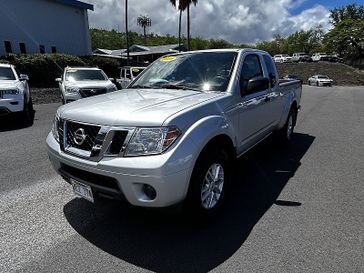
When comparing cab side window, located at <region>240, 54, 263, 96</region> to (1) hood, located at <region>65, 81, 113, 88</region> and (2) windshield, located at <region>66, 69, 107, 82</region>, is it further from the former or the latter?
(2) windshield, located at <region>66, 69, 107, 82</region>

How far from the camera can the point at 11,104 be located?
28.5 feet

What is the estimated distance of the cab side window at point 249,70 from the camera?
4080 mm

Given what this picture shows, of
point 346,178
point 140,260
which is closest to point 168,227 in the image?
point 140,260

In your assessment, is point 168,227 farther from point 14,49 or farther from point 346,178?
point 14,49

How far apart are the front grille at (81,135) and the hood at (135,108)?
0.19ft

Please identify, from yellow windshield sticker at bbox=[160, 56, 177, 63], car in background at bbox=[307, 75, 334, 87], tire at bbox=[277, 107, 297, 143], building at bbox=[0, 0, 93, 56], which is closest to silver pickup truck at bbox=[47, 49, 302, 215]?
yellow windshield sticker at bbox=[160, 56, 177, 63]

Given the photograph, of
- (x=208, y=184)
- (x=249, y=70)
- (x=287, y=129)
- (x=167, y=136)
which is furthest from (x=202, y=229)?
(x=287, y=129)

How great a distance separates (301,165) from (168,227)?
117 inches

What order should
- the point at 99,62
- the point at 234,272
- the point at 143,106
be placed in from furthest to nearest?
the point at 99,62, the point at 143,106, the point at 234,272

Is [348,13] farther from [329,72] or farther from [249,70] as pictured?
[249,70]

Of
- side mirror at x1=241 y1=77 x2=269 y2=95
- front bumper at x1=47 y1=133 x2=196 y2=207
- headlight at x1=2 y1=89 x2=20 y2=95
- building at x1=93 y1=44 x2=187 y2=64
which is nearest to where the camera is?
front bumper at x1=47 y1=133 x2=196 y2=207

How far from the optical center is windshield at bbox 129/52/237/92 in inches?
159

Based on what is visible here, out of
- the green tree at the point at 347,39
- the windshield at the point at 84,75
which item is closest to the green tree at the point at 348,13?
the green tree at the point at 347,39

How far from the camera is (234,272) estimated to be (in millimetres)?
2650
